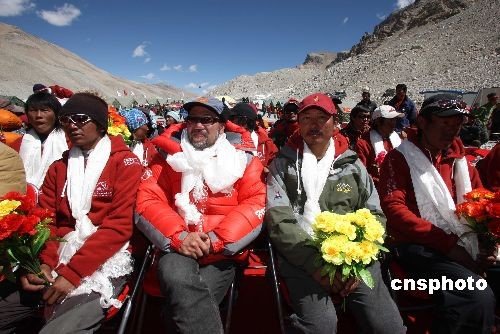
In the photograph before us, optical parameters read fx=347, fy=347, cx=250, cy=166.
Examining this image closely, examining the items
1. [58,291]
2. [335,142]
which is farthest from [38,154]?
[335,142]

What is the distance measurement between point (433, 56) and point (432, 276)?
264 feet

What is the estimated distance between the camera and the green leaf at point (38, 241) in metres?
2.41

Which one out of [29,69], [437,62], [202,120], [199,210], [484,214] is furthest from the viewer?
[29,69]

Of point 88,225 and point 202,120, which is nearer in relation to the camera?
point 88,225

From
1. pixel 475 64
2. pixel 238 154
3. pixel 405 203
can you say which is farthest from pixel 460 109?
pixel 475 64

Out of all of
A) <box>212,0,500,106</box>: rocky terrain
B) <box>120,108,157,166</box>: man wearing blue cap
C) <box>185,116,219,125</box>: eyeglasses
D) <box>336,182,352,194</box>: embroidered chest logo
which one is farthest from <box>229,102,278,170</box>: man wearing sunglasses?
<box>212,0,500,106</box>: rocky terrain

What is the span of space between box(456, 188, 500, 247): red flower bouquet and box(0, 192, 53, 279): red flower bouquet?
311 centimetres

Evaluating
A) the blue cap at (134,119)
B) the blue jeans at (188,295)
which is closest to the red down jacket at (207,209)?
the blue jeans at (188,295)

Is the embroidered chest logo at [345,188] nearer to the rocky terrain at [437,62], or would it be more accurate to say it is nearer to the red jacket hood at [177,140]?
the red jacket hood at [177,140]

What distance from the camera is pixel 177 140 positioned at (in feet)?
10.8

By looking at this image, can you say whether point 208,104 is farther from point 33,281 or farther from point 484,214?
point 484,214

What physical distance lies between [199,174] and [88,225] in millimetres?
1002

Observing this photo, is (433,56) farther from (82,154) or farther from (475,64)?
(82,154)

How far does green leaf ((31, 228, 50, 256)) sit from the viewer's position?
94.8 inches
